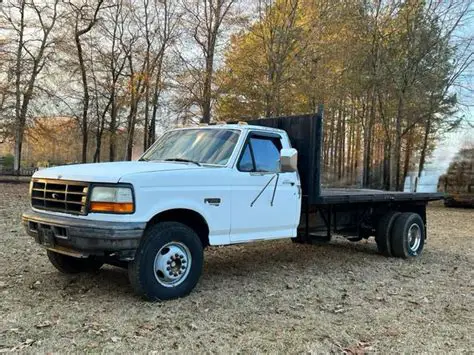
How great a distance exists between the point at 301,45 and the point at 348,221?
14762 mm

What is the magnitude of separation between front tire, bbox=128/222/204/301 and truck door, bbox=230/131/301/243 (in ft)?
2.31

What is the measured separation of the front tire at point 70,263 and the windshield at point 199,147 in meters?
1.64

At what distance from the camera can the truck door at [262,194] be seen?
6270 mm

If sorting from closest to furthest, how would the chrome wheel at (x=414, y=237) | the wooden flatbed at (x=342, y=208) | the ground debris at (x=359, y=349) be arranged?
the ground debris at (x=359, y=349) → the wooden flatbed at (x=342, y=208) → the chrome wheel at (x=414, y=237)

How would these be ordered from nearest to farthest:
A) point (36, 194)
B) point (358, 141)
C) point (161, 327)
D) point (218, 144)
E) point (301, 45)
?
point (161, 327) < point (36, 194) < point (218, 144) < point (301, 45) < point (358, 141)

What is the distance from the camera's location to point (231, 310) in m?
5.43

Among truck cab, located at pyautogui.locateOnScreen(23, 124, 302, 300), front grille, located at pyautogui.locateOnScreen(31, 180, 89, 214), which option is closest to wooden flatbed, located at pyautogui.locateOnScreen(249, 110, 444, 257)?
truck cab, located at pyautogui.locateOnScreen(23, 124, 302, 300)

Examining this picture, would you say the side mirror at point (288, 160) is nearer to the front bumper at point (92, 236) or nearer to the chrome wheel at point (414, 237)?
the front bumper at point (92, 236)

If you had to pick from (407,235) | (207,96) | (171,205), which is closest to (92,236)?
(171,205)

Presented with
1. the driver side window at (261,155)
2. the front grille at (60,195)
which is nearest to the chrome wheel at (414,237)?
the driver side window at (261,155)

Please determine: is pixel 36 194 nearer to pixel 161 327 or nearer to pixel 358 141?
pixel 161 327

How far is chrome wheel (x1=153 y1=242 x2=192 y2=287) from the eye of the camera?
551 cm

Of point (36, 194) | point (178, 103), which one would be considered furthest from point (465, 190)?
point (36, 194)

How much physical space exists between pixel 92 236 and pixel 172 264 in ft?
3.34
